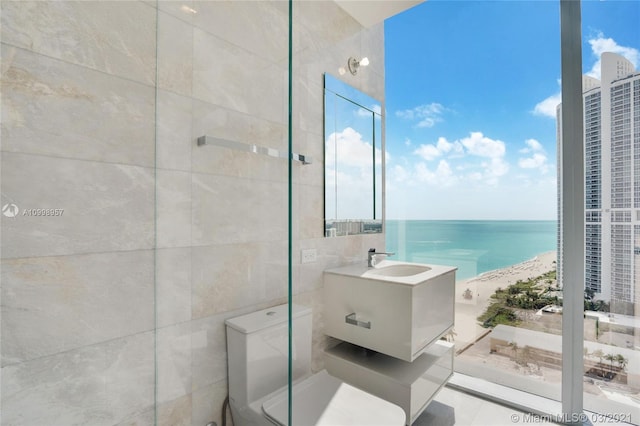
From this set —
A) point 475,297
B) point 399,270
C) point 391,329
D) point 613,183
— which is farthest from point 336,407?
point 613,183

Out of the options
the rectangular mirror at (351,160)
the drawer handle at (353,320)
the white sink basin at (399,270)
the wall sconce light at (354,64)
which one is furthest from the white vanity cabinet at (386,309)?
the wall sconce light at (354,64)

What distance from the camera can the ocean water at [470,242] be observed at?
5.90 feet

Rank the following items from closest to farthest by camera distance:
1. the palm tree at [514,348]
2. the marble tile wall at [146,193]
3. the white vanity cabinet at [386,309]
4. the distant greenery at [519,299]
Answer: the marble tile wall at [146,193] → the white vanity cabinet at [386,309] → the distant greenery at [519,299] → the palm tree at [514,348]

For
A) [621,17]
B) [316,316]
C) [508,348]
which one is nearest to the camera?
[316,316]

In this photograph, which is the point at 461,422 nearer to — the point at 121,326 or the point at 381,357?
the point at 381,357

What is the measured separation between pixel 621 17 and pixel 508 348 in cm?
193

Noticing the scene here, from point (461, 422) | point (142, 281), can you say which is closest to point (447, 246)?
point (461, 422)

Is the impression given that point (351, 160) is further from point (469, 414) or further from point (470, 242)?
point (469, 414)

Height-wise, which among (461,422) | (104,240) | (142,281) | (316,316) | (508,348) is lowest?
(461,422)

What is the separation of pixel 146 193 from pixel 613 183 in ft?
6.92

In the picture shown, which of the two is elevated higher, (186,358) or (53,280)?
(53,280)

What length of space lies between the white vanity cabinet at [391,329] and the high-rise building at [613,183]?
75 centimetres

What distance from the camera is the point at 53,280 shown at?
71 cm

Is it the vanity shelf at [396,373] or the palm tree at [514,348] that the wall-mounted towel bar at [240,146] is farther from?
the palm tree at [514,348]
